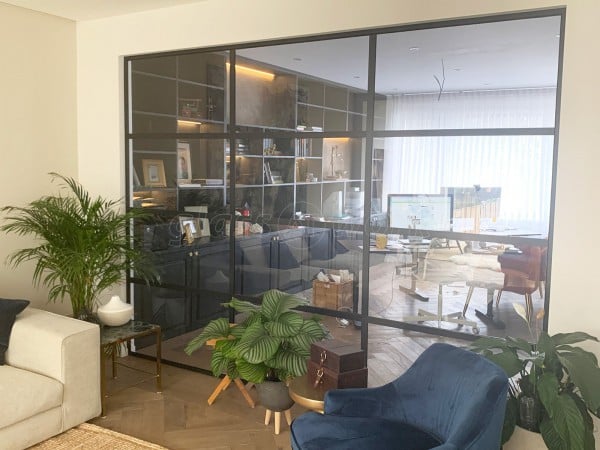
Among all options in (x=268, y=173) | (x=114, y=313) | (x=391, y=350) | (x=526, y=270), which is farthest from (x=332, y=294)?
(x=114, y=313)

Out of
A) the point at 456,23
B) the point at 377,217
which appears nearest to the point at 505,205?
the point at 377,217

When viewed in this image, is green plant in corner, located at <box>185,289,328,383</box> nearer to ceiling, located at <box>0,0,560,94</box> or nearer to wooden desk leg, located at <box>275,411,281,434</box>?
wooden desk leg, located at <box>275,411,281,434</box>

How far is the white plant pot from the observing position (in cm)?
278

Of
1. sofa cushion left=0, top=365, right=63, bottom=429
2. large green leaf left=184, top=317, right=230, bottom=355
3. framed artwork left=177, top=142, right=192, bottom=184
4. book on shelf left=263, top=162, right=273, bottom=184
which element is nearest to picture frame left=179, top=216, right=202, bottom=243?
framed artwork left=177, top=142, right=192, bottom=184

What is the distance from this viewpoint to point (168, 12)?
14.3 ft

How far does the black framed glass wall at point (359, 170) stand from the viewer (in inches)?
131

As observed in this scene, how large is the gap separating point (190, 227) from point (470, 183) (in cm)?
213

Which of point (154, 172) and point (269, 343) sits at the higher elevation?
point (154, 172)

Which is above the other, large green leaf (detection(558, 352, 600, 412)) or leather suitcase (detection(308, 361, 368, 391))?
large green leaf (detection(558, 352, 600, 412))

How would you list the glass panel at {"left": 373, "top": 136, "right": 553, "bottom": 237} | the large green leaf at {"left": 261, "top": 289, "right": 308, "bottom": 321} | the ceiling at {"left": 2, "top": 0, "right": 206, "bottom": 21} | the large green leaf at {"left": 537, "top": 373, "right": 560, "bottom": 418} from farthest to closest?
the ceiling at {"left": 2, "top": 0, "right": 206, "bottom": 21} < the large green leaf at {"left": 261, "top": 289, "right": 308, "bottom": 321} < the glass panel at {"left": 373, "top": 136, "right": 553, "bottom": 237} < the large green leaf at {"left": 537, "top": 373, "right": 560, "bottom": 418}

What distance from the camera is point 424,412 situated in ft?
9.34

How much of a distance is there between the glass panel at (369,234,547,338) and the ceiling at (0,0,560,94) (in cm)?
90

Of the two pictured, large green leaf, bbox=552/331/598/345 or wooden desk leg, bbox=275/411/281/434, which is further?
wooden desk leg, bbox=275/411/281/434

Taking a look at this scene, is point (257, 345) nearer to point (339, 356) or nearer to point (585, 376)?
point (339, 356)
